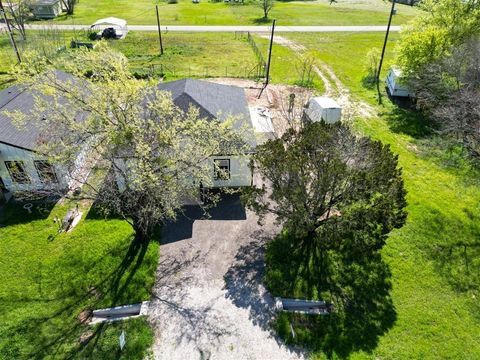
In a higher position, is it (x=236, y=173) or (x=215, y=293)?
(x=236, y=173)

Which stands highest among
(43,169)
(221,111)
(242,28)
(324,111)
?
(221,111)

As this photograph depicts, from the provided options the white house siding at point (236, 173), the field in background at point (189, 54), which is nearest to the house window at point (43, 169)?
the white house siding at point (236, 173)

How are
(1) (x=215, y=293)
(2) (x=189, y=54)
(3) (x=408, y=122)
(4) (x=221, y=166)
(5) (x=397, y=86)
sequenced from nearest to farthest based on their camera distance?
(1) (x=215, y=293) < (4) (x=221, y=166) < (3) (x=408, y=122) < (5) (x=397, y=86) < (2) (x=189, y=54)

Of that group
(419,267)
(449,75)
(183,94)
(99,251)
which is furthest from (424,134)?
(99,251)

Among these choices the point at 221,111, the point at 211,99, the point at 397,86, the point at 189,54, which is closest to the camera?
the point at 221,111

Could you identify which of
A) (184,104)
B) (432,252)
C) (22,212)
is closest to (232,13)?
(184,104)

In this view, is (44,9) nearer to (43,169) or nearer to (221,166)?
(43,169)

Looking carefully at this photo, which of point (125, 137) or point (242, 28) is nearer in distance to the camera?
point (125, 137)
